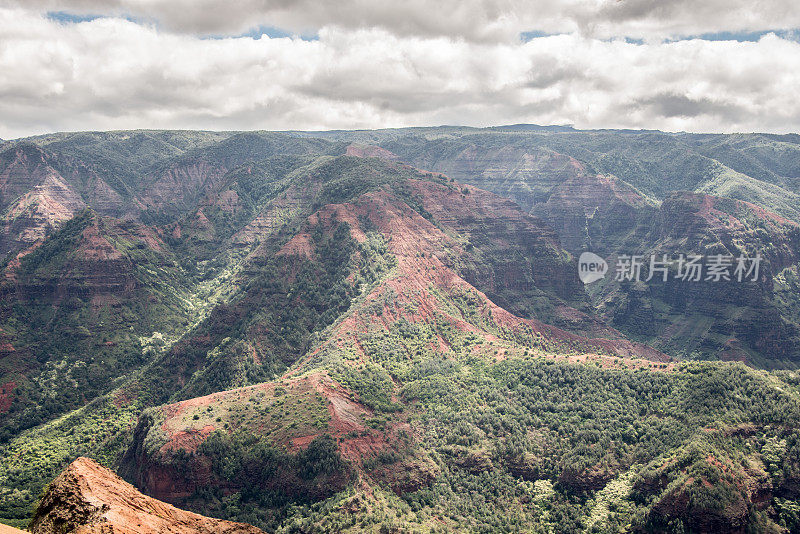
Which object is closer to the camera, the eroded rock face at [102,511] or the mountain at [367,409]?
the eroded rock face at [102,511]

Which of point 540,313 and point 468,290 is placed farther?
point 540,313

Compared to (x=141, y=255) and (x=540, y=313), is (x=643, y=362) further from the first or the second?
(x=141, y=255)

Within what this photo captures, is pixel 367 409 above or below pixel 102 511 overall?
below

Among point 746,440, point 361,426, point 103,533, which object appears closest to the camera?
point 103,533

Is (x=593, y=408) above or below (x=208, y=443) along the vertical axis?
above

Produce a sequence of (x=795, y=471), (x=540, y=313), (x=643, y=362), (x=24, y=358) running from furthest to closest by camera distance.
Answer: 1. (x=540, y=313)
2. (x=24, y=358)
3. (x=643, y=362)
4. (x=795, y=471)

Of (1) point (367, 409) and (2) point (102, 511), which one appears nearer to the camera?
(2) point (102, 511)

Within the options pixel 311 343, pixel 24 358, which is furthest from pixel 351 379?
pixel 24 358

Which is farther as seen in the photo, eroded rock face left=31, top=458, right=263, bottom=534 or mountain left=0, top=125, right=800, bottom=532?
mountain left=0, top=125, right=800, bottom=532
